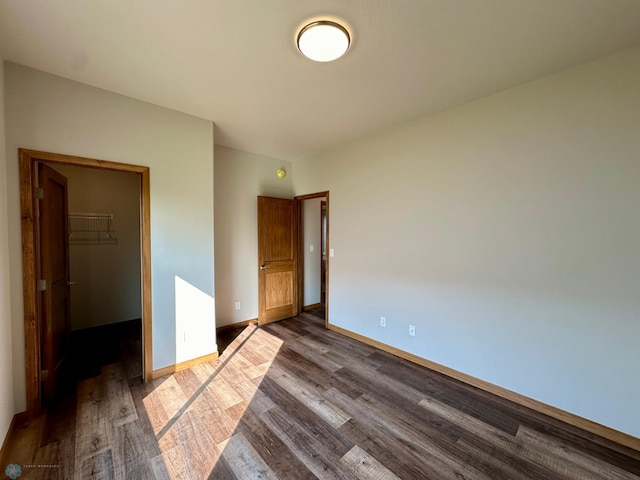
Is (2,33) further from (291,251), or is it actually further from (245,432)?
(291,251)

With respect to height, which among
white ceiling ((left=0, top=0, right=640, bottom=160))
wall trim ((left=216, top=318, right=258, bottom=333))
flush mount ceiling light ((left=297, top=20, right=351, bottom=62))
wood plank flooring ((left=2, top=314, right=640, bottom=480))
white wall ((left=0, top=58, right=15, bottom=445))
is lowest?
wood plank flooring ((left=2, top=314, right=640, bottom=480))

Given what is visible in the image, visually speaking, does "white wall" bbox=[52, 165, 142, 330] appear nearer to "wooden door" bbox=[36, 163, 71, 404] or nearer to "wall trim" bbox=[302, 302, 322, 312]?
"wooden door" bbox=[36, 163, 71, 404]

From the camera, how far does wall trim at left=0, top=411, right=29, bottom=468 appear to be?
5.17 feet

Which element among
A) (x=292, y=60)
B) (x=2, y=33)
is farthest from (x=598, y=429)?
(x=2, y=33)

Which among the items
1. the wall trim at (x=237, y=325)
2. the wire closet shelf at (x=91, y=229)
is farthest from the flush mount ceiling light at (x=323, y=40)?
the wire closet shelf at (x=91, y=229)

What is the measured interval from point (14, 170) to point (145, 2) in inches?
64.5

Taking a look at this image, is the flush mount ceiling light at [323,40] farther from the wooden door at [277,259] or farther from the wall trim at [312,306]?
the wall trim at [312,306]

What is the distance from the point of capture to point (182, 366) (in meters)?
2.68

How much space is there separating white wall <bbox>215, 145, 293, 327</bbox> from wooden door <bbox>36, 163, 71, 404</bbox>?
1.58 m

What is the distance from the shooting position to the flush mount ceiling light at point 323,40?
1553 millimetres

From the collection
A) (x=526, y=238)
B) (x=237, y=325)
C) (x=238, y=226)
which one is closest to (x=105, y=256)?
(x=238, y=226)

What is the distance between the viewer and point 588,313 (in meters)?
1.90

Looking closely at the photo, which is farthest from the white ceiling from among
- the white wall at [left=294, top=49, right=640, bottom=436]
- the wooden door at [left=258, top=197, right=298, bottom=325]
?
the wooden door at [left=258, top=197, right=298, bottom=325]

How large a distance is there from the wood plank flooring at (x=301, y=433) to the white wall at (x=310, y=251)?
7.33 feet
